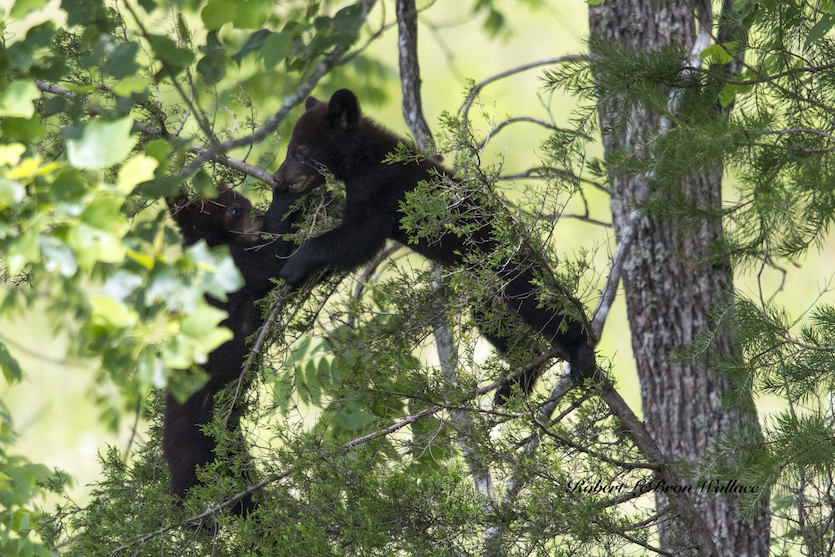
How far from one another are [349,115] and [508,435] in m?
2.21

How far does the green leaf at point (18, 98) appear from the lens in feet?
4.11

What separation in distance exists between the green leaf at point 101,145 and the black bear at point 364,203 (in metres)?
1.73

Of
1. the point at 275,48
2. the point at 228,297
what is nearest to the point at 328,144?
the point at 228,297

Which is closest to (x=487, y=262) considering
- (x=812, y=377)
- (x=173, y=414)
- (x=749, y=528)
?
(x=812, y=377)

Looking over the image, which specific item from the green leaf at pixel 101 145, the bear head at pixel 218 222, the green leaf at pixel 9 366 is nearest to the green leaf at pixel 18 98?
the green leaf at pixel 101 145

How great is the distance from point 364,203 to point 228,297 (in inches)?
36.5

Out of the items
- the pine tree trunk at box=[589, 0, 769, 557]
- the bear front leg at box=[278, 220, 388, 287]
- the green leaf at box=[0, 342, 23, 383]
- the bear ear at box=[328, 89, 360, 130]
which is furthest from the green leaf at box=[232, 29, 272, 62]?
the pine tree trunk at box=[589, 0, 769, 557]

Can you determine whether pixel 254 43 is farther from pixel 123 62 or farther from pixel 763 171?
pixel 763 171

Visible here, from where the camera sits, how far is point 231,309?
365 centimetres

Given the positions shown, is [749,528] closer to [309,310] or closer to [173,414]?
[309,310]

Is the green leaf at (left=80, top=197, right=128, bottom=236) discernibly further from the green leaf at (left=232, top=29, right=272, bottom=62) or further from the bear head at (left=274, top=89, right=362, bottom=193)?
the bear head at (left=274, top=89, right=362, bottom=193)

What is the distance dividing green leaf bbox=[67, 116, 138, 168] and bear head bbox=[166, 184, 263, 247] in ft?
A: 8.50

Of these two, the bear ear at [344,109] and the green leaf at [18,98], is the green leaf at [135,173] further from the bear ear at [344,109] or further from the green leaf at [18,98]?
the bear ear at [344,109]

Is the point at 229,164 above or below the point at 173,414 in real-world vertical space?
above
